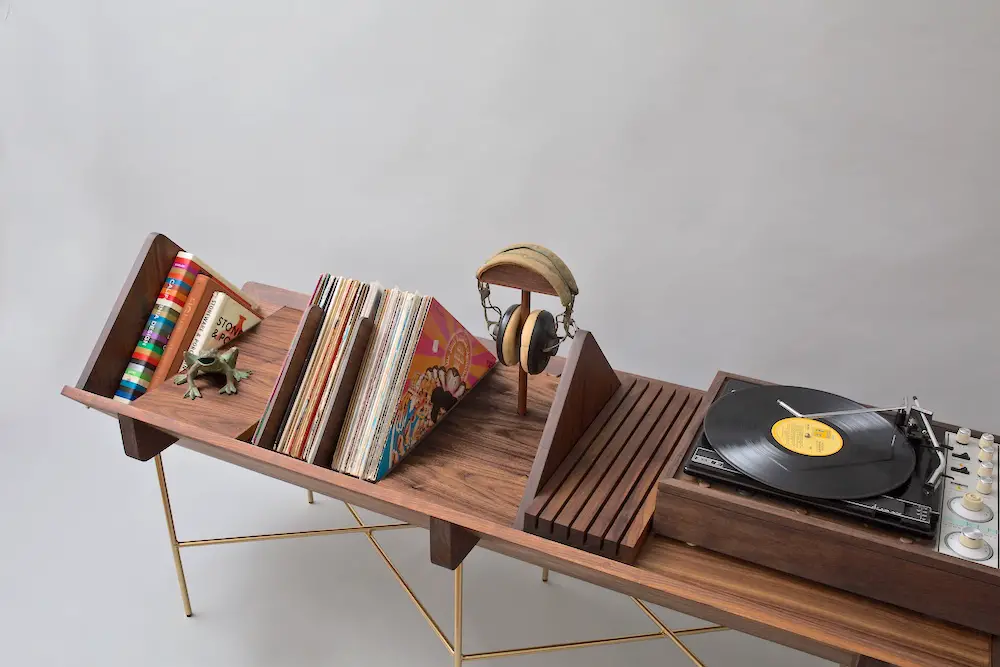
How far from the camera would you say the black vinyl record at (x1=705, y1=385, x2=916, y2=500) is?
1.81 metres

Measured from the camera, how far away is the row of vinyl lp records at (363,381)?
225 centimetres

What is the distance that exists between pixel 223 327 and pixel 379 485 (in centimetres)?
89

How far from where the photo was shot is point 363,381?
233 centimetres

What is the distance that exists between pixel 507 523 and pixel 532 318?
46 centimetres

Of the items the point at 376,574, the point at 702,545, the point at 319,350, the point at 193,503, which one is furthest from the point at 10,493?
the point at 702,545

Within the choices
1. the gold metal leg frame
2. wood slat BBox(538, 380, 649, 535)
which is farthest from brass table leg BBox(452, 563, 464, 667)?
wood slat BBox(538, 380, 649, 535)

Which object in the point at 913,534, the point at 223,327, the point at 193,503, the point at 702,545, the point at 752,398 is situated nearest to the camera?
the point at 913,534

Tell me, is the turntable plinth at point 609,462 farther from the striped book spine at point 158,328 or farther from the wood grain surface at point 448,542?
the striped book spine at point 158,328

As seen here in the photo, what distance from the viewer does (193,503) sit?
3.36 m

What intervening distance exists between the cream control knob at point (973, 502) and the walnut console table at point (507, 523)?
22 cm

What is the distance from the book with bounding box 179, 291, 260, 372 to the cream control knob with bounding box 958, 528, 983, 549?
191 centimetres

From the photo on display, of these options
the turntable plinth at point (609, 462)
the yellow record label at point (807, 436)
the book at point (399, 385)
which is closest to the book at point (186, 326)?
the book at point (399, 385)

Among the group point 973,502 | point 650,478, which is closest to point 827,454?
point 973,502

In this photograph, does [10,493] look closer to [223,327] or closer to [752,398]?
[223,327]
